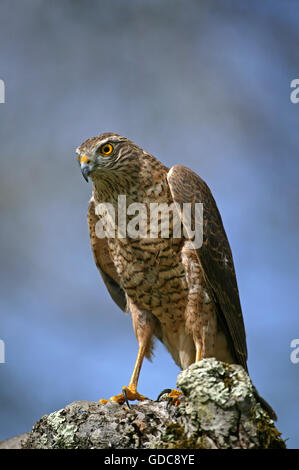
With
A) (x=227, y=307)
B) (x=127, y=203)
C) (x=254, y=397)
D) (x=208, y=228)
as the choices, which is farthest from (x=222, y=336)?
(x=254, y=397)

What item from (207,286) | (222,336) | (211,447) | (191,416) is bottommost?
(211,447)

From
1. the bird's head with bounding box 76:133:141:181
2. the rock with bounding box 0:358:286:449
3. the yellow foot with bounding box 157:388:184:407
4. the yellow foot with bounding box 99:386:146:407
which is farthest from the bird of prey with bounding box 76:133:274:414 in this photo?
the rock with bounding box 0:358:286:449

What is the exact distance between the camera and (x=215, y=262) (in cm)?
388

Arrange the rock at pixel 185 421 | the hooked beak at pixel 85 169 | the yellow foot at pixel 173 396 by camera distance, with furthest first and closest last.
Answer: the hooked beak at pixel 85 169, the yellow foot at pixel 173 396, the rock at pixel 185 421

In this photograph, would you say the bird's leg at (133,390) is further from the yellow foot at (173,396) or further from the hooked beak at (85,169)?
the hooked beak at (85,169)

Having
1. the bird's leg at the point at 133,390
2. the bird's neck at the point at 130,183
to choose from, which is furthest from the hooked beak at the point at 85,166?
the bird's leg at the point at 133,390

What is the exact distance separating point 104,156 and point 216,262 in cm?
120

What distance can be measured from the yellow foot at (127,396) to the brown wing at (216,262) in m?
0.91

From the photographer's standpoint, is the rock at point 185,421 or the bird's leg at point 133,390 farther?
the bird's leg at point 133,390

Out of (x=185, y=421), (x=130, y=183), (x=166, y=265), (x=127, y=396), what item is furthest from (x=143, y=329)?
(x=185, y=421)

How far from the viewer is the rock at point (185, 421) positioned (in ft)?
7.23

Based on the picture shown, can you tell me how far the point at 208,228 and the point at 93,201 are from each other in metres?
1.00
